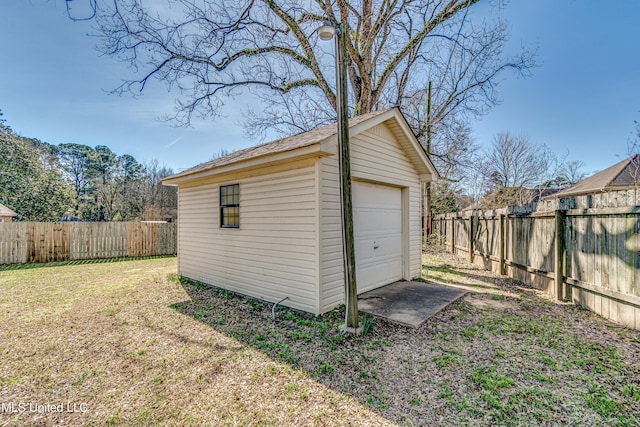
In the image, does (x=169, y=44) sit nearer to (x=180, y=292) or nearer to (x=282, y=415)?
(x=180, y=292)

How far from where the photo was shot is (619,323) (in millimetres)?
4059

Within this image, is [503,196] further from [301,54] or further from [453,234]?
[301,54]

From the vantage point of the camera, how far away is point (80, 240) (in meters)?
11.2

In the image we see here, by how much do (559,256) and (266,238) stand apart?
5.62 m

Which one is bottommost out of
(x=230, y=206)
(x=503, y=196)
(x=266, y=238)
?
(x=266, y=238)

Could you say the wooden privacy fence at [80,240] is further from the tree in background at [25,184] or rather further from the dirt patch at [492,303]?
the dirt patch at [492,303]

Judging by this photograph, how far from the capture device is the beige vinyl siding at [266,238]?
468 cm

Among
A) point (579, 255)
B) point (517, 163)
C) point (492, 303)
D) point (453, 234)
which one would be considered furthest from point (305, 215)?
point (517, 163)

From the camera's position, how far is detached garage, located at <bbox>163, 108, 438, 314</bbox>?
15.2 ft

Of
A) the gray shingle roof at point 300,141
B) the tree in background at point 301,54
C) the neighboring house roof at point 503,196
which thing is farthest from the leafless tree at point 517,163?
the gray shingle roof at point 300,141

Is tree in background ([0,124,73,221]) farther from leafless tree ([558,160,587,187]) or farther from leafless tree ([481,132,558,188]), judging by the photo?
leafless tree ([558,160,587,187])

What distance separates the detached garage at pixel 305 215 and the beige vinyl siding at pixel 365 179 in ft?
0.06

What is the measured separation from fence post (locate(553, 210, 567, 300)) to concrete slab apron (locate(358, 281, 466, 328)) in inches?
65.4

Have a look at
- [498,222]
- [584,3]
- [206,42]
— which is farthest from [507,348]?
[206,42]
